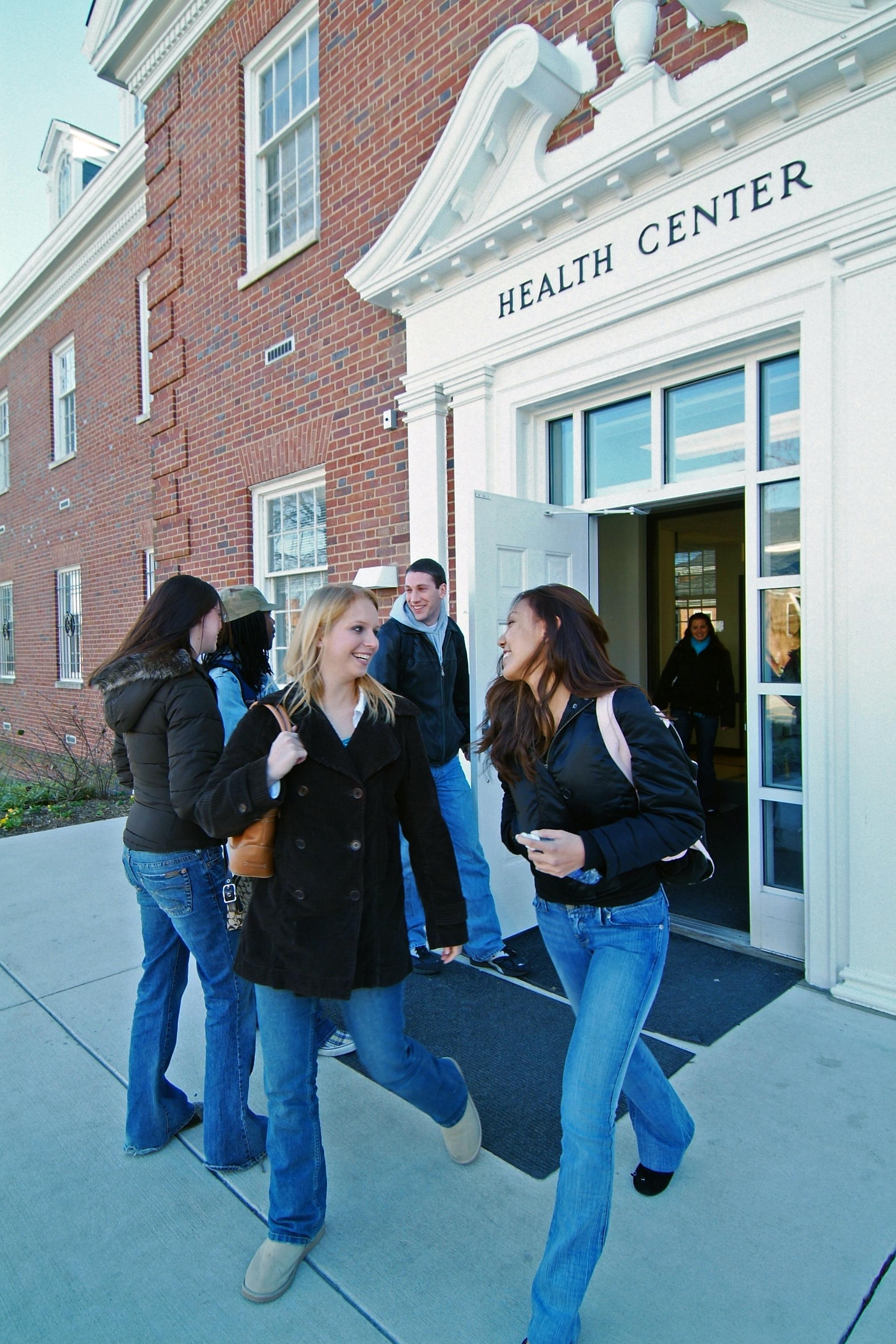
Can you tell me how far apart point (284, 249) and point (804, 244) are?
15.8 ft

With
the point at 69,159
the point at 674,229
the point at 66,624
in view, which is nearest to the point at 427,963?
the point at 674,229

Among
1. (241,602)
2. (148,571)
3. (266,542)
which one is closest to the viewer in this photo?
(241,602)

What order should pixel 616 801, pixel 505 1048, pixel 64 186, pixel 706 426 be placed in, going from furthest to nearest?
pixel 64 186 < pixel 706 426 < pixel 505 1048 < pixel 616 801

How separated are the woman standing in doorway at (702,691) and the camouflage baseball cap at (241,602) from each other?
16.9 feet

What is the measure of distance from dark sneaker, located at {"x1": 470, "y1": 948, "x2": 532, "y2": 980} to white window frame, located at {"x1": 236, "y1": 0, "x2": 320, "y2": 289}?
5.82 m

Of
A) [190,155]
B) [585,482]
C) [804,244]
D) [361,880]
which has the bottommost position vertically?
[361,880]

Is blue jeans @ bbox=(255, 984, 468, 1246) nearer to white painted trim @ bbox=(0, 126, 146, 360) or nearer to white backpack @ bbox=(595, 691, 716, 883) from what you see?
white backpack @ bbox=(595, 691, 716, 883)

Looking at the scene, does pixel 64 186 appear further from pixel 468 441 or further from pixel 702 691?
pixel 702 691

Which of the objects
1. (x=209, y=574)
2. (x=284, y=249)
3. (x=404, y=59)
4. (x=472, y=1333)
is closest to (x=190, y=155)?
(x=284, y=249)

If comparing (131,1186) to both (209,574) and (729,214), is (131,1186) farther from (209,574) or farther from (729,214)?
(209,574)

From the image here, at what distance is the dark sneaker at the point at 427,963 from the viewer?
→ 418 cm

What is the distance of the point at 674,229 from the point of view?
4.23 metres

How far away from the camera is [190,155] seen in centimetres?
826

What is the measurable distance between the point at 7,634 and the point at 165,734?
1672cm
